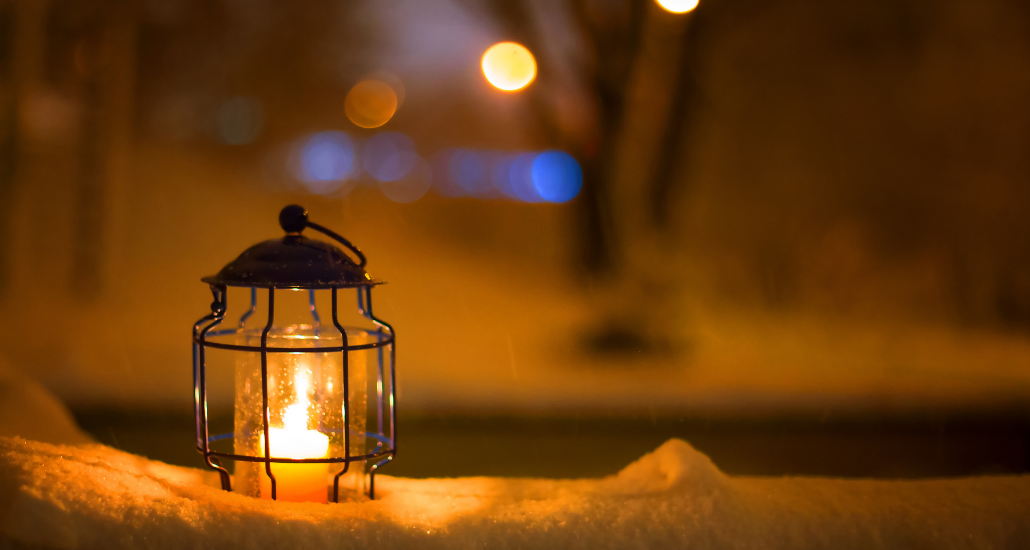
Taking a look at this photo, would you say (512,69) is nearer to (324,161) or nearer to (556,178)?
(556,178)

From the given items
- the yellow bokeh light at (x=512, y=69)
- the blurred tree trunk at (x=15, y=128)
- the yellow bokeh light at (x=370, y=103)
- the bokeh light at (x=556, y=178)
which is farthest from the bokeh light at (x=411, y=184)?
the blurred tree trunk at (x=15, y=128)

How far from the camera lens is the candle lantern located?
2.96 feet

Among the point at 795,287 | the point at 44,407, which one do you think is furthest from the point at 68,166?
the point at 795,287

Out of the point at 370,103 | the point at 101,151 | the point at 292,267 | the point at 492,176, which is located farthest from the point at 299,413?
the point at 492,176

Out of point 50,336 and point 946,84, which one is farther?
point 946,84

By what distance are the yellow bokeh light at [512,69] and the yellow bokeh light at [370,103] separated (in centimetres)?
187

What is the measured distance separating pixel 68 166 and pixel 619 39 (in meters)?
2.95

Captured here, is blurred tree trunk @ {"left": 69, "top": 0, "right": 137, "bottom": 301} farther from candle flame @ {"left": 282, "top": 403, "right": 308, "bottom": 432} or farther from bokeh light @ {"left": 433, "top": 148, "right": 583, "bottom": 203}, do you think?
candle flame @ {"left": 282, "top": 403, "right": 308, "bottom": 432}

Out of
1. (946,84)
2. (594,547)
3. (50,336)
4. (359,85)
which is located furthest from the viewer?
(359,85)

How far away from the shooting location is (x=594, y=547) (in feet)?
2.74

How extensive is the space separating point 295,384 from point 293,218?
238 mm

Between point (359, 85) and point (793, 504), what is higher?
point (359, 85)

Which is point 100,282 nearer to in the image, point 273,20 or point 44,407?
point 273,20

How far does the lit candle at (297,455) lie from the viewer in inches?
38.3
